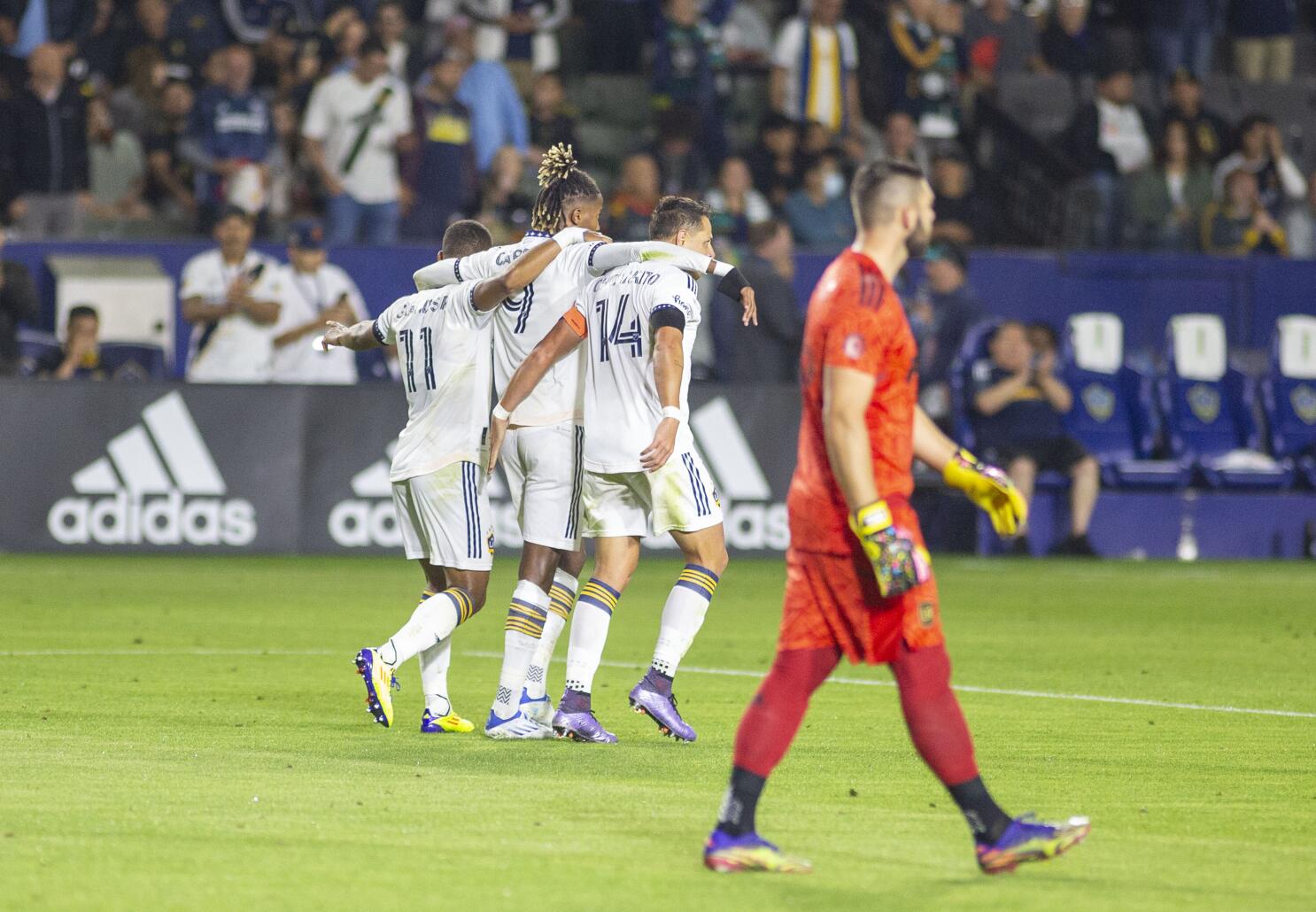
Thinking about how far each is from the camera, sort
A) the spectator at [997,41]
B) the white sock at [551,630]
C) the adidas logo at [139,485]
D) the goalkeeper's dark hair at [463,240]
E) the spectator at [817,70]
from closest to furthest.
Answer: the white sock at [551,630] < the goalkeeper's dark hair at [463,240] < the adidas logo at [139,485] < the spectator at [817,70] < the spectator at [997,41]

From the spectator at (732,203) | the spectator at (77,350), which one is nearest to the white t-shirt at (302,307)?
the spectator at (77,350)

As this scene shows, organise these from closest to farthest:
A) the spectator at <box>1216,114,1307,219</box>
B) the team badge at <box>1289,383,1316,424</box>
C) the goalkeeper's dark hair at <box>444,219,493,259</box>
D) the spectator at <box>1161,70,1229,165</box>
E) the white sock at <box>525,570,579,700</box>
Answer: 1. the white sock at <box>525,570,579,700</box>
2. the goalkeeper's dark hair at <box>444,219,493,259</box>
3. the team badge at <box>1289,383,1316,424</box>
4. the spectator at <box>1216,114,1307,219</box>
5. the spectator at <box>1161,70,1229,165</box>

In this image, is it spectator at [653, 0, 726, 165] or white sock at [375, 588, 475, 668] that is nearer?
white sock at [375, 588, 475, 668]

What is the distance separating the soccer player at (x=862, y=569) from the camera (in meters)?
6.03

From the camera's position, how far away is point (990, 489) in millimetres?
6305

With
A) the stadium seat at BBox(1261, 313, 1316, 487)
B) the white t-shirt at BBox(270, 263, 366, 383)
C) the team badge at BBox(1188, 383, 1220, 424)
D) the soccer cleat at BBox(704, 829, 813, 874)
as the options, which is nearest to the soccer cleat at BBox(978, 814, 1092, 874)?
the soccer cleat at BBox(704, 829, 813, 874)

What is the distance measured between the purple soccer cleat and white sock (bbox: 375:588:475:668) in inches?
32.7

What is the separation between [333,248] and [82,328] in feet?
8.23

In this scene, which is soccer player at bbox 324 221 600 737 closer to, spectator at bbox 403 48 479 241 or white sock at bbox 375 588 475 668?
white sock at bbox 375 588 475 668

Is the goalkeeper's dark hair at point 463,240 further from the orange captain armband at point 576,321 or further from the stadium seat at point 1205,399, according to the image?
the stadium seat at point 1205,399

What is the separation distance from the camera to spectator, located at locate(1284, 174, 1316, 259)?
2369cm

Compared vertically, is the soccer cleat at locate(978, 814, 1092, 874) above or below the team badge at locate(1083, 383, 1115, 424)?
above

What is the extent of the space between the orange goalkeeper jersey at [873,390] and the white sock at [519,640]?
9.55ft

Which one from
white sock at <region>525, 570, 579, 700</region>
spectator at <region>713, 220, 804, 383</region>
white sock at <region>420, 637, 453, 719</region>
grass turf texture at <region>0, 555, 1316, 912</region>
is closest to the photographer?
grass turf texture at <region>0, 555, 1316, 912</region>
